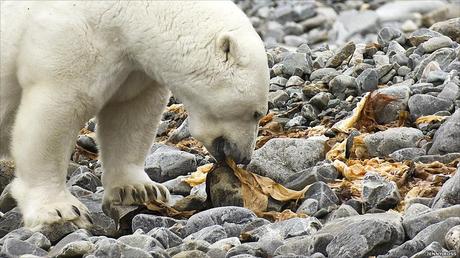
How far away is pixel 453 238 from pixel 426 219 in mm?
515

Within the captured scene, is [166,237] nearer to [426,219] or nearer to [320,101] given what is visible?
[426,219]

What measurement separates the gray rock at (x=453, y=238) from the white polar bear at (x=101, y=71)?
1715mm

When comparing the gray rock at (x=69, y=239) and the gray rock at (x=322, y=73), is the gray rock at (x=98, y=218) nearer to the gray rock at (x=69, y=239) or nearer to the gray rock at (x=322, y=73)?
the gray rock at (x=69, y=239)

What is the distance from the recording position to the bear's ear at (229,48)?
6.84m

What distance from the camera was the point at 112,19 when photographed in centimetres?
693

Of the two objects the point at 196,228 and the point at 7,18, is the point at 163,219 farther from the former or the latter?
the point at 7,18

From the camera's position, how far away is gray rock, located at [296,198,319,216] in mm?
6945

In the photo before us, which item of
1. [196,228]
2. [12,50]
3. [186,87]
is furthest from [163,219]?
[12,50]

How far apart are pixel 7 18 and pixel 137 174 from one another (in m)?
1.30

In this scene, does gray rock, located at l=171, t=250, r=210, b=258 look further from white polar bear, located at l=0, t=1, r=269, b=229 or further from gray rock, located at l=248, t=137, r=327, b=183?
gray rock, located at l=248, t=137, r=327, b=183

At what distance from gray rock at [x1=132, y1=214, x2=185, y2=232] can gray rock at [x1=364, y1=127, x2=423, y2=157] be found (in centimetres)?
171

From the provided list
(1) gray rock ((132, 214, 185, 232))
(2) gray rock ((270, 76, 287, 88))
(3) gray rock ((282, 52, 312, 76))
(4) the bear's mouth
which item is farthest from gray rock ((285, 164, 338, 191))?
(3) gray rock ((282, 52, 312, 76))

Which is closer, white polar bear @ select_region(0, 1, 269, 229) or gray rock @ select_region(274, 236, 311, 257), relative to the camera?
gray rock @ select_region(274, 236, 311, 257)

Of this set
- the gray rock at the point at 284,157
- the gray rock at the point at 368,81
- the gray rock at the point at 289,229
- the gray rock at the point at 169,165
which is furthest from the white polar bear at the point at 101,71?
the gray rock at the point at 368,81
